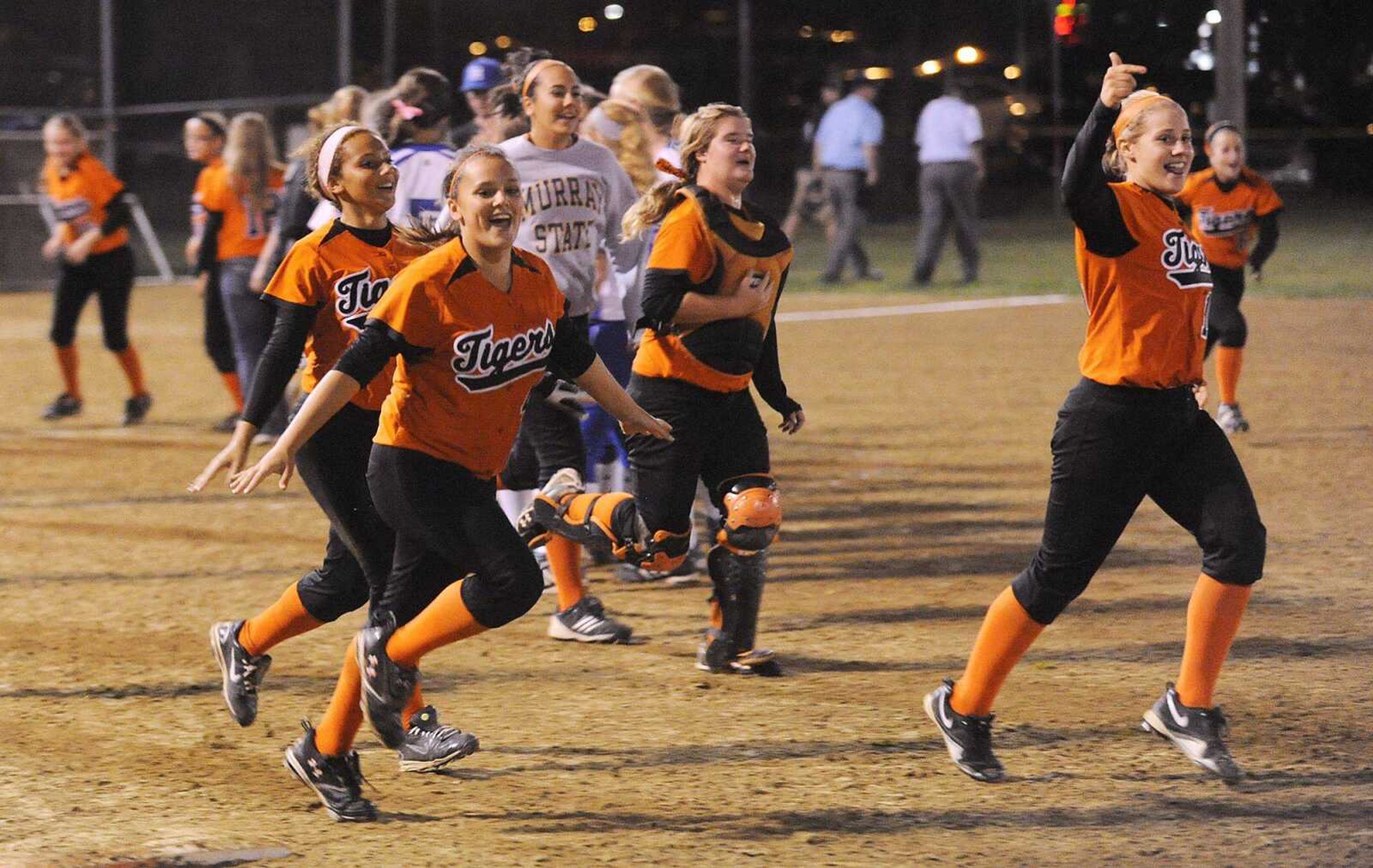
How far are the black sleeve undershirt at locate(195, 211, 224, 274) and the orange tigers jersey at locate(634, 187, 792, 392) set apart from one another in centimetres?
567

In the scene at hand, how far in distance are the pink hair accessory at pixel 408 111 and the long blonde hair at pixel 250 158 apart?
378cm

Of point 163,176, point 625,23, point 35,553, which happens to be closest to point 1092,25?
point 625,23

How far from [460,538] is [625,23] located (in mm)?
31776

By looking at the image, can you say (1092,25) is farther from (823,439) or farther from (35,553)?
(35,553)

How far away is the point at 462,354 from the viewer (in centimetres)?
484

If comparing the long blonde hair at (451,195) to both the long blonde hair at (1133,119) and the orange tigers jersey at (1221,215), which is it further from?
the orange tigers jersey at (1221,215)

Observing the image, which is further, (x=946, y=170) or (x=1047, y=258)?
(x=1047, y=258)

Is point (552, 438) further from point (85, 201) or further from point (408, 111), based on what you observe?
point (85, 201)

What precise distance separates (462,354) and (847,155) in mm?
16600

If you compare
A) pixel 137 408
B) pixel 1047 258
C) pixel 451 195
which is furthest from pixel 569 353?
pixel 1047 258

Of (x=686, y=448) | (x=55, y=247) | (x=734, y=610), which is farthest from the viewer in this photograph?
(x=55, y=247)

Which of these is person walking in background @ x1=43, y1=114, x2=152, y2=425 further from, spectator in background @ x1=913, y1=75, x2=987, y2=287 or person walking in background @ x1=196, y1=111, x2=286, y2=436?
spectator in background @ x1=913, y1=75, x2=987, y2=287

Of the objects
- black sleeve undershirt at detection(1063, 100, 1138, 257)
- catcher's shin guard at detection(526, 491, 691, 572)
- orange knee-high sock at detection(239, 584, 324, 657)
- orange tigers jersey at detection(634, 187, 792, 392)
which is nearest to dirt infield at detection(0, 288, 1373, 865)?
orange knee-high sock at detection(239, 584, 324, 657)

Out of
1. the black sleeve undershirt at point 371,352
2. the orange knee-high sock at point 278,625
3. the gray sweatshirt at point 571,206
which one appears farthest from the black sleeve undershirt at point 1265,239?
the black sleeve undershirt at point 371,352
